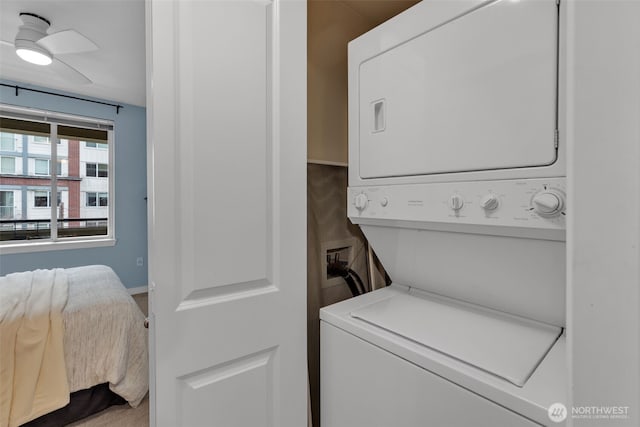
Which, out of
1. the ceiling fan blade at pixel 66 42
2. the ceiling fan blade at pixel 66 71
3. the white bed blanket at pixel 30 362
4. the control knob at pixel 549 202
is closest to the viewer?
the control knob at pixel 549 202

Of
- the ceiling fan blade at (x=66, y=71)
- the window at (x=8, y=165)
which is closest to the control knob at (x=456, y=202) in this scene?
the ceiling fan blade at (x=66, y=71)

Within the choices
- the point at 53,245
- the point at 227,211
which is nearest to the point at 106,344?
the point at 227,211

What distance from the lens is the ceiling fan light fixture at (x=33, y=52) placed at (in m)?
2.15

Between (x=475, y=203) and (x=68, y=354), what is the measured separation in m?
2.44

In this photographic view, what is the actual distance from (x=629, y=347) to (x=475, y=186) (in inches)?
27.1

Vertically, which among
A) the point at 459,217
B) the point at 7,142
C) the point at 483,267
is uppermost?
the point at 7,142

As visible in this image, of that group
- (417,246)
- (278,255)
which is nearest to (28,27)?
(278,255)

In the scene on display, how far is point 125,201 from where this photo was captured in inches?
164

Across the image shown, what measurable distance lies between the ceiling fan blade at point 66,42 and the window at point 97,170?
225 centimetres

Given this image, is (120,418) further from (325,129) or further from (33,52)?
(33,52)

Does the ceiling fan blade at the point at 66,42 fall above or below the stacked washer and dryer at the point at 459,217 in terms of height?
above

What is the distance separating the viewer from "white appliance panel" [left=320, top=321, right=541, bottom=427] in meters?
0.70

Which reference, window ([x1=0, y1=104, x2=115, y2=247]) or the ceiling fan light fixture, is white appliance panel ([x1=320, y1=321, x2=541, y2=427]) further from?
window ([x1=0, y1=104, x2=115, y2=247])

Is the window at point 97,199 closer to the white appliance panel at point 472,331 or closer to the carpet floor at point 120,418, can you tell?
the carpet floor at point 120,418
